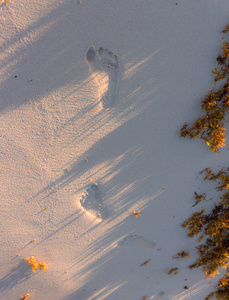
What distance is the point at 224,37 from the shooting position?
7.28 feet

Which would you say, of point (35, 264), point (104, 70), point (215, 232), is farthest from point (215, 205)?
point (35, 264)

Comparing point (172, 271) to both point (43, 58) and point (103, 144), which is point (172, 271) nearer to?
point (103, 144)

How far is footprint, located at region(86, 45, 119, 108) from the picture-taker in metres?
2.28

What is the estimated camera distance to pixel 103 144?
246cm

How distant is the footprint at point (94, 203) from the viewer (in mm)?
2539

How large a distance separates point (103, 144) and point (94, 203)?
2.82 feet

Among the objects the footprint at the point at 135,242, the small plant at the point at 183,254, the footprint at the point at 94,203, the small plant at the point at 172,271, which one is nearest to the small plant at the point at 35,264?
the footprint at the point at 94,203

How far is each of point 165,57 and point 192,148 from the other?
125 centimetres

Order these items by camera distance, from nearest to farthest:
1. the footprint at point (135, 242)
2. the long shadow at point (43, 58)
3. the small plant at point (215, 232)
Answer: the long shadow at point (43, 58)
the small plant at point (215, 232)
the footprint at point (135, 242)

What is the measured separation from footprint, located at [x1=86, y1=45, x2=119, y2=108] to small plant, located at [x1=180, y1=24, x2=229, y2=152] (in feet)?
3.54

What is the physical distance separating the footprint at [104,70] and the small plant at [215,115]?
108 centimetres

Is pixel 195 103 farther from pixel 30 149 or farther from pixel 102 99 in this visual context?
pixel 30 149


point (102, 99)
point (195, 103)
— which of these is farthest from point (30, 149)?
point (195, 103)

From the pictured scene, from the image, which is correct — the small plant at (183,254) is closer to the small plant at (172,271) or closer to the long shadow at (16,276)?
the small plant at (172,271)
